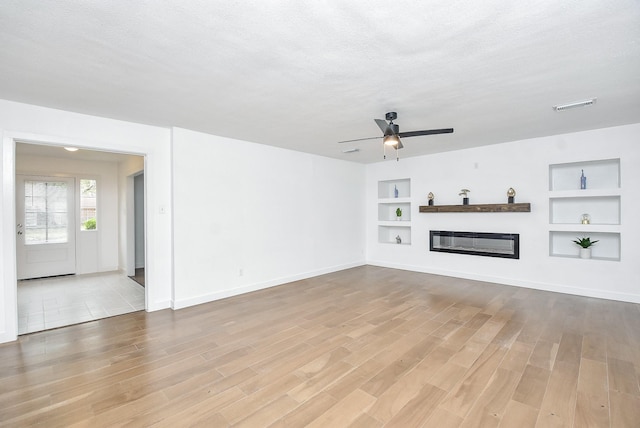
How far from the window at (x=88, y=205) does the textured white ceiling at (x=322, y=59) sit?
399cm

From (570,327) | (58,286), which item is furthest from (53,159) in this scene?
(570,327)

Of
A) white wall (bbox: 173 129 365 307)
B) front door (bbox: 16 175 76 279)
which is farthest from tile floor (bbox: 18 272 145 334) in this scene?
white wall (bbox: 173 129 365 307)

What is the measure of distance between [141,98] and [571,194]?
638 centimetres

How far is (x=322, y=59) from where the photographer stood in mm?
2391

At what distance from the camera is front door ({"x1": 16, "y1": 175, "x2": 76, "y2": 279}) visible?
5.93 metres

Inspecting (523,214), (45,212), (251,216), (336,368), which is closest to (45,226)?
(45,212)

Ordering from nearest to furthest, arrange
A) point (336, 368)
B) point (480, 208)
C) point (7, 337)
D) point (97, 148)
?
1. point (336, 368)
2. point (7, 337)
3. point (97, 148)
4. point (480, 208)

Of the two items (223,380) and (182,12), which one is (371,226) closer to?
(223,380)

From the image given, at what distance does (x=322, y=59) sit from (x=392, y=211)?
581cm

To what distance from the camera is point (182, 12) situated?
1.82 metres

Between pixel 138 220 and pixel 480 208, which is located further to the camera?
pixel 138 220

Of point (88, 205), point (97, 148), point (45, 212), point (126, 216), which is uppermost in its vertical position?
point (97, 148)

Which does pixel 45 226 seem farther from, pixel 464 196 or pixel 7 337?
pixel 464 196

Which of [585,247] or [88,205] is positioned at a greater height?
[88,205]
